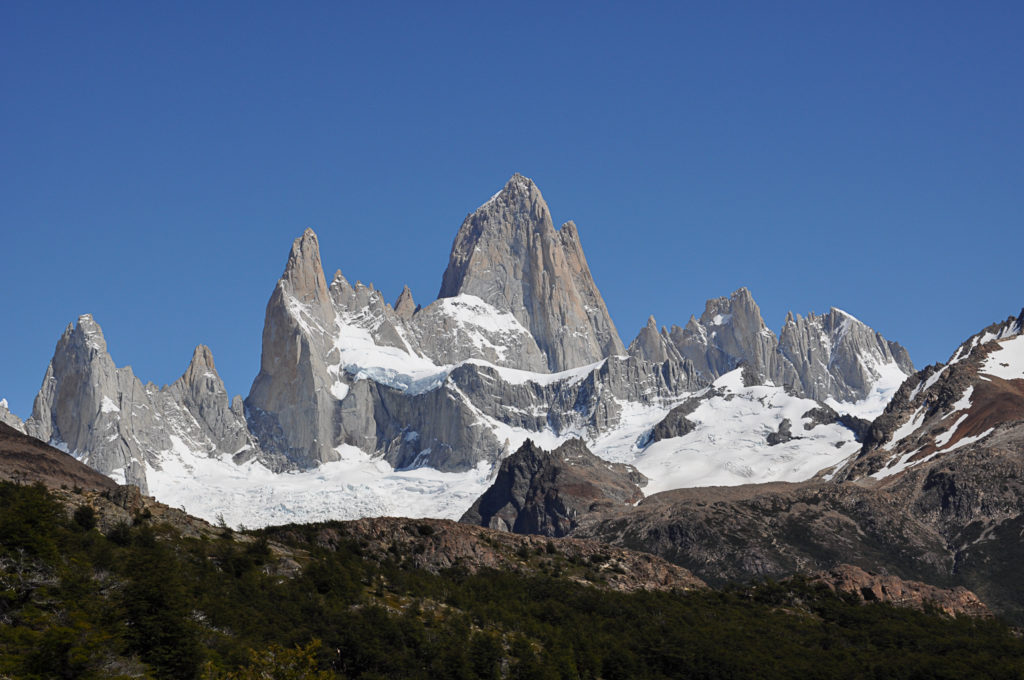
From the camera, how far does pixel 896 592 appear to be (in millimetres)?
137500

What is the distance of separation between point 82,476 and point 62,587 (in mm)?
131066

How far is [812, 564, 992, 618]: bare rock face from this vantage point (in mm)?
133375

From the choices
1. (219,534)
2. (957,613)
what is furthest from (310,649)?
(957,613)

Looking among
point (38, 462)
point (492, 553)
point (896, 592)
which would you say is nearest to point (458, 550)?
point (492, 553)

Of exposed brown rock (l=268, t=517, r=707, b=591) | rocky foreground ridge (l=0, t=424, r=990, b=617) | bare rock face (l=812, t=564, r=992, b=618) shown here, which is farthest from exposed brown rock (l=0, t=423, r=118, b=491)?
bare rock face (l=812, t=564, r=992, b=618)

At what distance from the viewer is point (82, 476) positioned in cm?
19488

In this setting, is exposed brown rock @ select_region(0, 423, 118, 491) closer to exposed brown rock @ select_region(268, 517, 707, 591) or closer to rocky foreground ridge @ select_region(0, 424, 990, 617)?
rocky foreground ridge @ select_region(0, 424, 990, 617)

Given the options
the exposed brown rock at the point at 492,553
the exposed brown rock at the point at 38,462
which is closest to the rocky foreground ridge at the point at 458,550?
the exposed brown rock at the point at 492,553

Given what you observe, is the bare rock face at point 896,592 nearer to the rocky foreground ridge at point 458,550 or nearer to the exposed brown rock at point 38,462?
the rocky foreground ridge at point 458,550

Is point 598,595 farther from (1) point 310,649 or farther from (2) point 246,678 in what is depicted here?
(2) point 246,678

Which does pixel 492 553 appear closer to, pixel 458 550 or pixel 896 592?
pixel 458 550

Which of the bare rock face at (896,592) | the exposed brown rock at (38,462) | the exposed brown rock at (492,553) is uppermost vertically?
the exposed brown rock at (38,462)

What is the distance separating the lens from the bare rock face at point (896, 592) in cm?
13338

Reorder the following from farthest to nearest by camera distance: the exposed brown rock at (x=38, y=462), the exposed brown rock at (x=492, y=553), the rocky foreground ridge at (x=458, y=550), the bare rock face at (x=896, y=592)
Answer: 1. the exposed brown rock at (x=38, y=462)
2. the bare rock face at (x=896, y=592)
3. the exposed brown rock at (x=492, y=553)
4. the rocky foreground ridge at (x=458, y=550)
